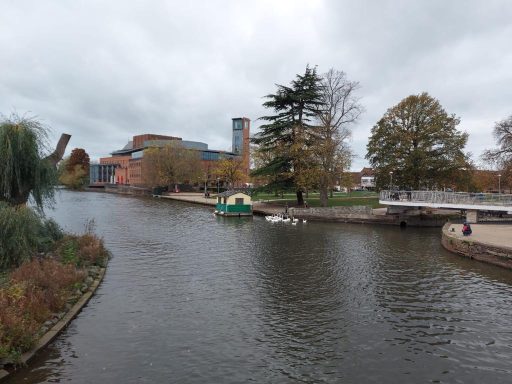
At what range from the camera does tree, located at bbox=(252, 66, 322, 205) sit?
5525 centimetres

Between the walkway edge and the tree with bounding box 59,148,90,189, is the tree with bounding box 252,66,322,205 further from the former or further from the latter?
the tree with bounding box 59,148,90,189

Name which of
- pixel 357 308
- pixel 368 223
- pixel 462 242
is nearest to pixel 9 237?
pixel 357 308

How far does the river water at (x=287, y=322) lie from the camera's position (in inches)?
400

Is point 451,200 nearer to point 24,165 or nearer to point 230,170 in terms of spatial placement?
point 24,165

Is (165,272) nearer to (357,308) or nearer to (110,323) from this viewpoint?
(110,323)

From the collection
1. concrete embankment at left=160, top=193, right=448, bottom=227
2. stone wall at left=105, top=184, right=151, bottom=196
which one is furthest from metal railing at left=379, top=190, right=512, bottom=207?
stone wall at left=105, top=184, right=151, bottom=196

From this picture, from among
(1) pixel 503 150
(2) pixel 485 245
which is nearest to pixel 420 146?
(1) pixel 503 150

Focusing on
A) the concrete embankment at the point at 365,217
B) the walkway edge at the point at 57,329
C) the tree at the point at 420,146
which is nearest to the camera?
the walkway edge at the point at 57,329

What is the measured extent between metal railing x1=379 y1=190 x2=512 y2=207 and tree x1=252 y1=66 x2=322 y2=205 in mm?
12483

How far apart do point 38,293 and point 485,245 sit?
24.0 m

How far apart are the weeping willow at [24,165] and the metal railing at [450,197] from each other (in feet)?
116

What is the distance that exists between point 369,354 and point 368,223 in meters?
36.5

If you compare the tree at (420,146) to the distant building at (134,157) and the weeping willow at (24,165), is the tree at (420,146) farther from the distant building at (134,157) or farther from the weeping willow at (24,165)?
the distant building at (134,157)

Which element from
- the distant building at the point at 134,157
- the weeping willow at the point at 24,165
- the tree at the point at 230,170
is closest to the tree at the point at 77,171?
the distant building at the point at 134,157
